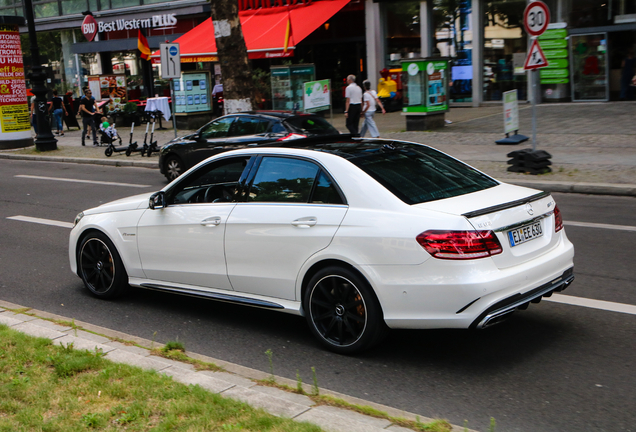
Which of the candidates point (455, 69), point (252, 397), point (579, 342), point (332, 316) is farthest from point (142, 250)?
point (455, 69)

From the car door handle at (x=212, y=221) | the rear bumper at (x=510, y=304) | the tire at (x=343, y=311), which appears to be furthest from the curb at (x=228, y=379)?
the car door handle at (x=212, y=221)

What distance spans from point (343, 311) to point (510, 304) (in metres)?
1.17

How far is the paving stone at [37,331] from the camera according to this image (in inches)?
205

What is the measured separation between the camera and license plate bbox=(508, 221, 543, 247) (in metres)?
4.82

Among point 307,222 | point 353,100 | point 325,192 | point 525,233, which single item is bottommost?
point 525,233

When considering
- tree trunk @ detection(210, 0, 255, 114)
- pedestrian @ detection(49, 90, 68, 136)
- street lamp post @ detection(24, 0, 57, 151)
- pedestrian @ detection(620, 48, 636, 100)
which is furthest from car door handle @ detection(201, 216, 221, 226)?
pedestrian @ detection(49, 90, 68, 136)

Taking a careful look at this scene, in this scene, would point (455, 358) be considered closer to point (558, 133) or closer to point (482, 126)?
point (558, 133)

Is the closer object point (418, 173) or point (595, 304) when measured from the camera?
point (418, 173)

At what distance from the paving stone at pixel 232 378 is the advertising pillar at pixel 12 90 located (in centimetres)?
2258

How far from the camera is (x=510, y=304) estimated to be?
15.3ft

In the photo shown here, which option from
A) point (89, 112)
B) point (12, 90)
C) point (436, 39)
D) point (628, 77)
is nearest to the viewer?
point (628, 77)

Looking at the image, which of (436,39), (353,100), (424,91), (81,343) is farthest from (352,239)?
(436,39)

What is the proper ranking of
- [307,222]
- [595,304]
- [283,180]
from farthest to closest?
[595,304] < [283,180] < [307,222]

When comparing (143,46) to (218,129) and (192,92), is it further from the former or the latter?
(218,129)
